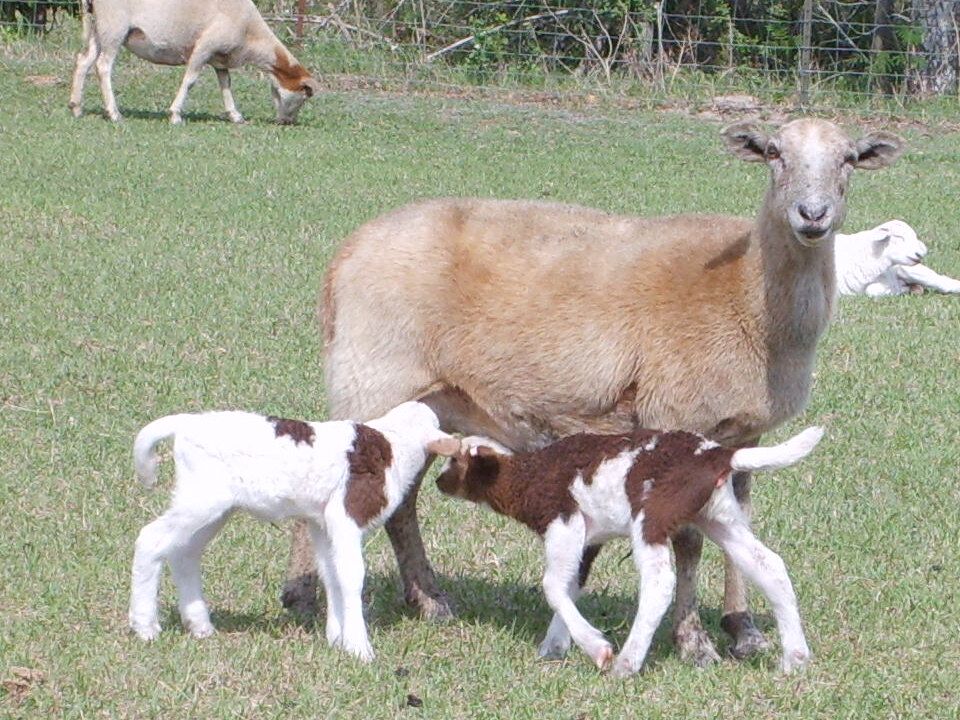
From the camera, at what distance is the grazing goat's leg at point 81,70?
1873 centimetres

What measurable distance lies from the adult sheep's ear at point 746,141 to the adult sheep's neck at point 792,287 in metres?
0.42

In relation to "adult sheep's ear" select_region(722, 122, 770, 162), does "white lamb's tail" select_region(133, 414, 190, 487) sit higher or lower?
lower

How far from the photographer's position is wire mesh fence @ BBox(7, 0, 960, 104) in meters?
22.8

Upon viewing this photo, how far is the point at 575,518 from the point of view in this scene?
527 cm

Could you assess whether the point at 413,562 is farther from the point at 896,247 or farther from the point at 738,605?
the point at 896,247

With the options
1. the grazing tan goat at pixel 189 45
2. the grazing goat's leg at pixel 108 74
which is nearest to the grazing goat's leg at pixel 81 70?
the grazing tan goat at pixel 189 45

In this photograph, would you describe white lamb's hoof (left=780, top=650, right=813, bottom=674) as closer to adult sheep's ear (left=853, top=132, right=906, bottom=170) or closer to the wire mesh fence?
adult sheep's ear (left=853, top=132, right=906, bottom=170)

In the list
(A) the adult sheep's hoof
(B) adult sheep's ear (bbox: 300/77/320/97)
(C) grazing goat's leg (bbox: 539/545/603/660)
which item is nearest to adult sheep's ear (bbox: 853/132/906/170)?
(A) the adult sheep's hoof

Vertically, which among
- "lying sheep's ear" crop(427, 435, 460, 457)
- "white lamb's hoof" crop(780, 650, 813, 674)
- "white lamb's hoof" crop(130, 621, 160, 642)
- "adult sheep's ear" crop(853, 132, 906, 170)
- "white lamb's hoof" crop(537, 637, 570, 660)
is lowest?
"white lamb's hoof" crop(537, 637, 570, 660)

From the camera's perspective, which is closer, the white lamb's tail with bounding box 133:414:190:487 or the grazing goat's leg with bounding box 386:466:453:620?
the white lamb's tail with bounding box 133:414:190:487

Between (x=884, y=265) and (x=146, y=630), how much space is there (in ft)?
27.9

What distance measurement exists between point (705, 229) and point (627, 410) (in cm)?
87

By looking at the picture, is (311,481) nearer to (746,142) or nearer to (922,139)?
(746,142)

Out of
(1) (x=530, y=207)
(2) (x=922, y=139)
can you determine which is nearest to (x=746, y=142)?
(1) (x=530, y=207)
